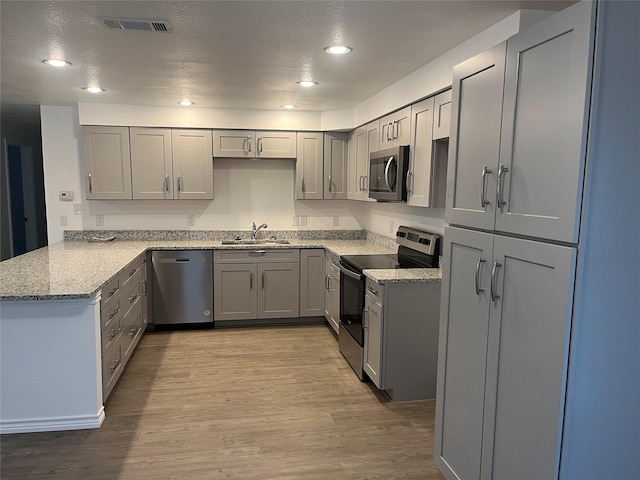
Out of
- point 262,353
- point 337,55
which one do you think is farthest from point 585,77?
point 262,353

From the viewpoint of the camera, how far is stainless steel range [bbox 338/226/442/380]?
11.5ft

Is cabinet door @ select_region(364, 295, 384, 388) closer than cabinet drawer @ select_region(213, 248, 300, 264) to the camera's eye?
Yes

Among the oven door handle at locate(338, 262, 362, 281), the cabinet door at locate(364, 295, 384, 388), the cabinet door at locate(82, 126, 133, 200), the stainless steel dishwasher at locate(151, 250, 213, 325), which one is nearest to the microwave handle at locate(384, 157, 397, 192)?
the oven door handle at locate(338, 262, 362, 281)

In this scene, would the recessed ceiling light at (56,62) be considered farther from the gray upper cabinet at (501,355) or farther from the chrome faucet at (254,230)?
the gray upper cabinet at (501,355)

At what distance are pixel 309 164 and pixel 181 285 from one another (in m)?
1.86

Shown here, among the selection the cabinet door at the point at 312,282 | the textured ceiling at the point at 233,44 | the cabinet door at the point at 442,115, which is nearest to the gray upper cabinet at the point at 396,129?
the textured ceiling at the point at 233,44

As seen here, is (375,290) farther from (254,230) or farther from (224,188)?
(224,188)

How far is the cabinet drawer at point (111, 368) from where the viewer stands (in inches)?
118

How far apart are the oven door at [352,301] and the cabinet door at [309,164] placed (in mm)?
1266

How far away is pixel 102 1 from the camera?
6.61 ft

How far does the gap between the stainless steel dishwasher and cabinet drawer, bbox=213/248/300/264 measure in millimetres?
117

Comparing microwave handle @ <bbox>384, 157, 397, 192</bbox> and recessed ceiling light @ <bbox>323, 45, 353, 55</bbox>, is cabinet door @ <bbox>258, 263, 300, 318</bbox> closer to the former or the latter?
microwave handle @ <bbox>384, 157, 397, 192</bbox>

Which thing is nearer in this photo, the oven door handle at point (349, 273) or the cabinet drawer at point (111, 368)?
the cabinet drawer at point (111, 368)

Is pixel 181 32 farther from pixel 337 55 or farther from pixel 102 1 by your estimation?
pixel 337 55
